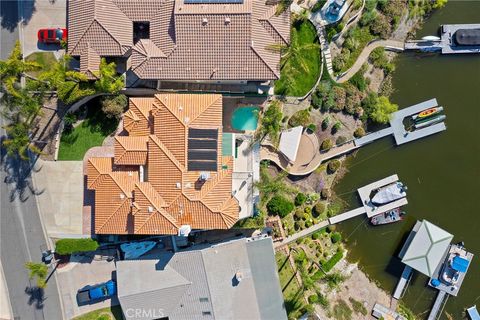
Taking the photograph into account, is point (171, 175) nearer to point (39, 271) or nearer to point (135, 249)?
point (135, 249)

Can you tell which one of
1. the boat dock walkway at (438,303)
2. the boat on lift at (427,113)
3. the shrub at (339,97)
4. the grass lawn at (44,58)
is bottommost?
the boat dock walkway at (438,303)

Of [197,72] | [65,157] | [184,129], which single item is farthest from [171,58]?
[65,157]

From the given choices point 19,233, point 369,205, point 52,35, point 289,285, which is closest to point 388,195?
point 369,205

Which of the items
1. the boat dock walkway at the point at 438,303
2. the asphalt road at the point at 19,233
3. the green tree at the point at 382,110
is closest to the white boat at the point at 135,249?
the asphalt road at the point at 19,233

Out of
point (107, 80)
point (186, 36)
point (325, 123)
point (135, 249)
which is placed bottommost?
point (135, 249)

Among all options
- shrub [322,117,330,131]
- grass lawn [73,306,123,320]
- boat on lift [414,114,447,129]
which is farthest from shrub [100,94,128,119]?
boat on lift [414,114,447,129]

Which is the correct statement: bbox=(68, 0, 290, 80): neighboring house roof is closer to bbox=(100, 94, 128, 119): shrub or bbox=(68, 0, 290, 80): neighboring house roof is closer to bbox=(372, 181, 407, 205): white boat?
bbox=(100, 94, 128, 119): shrub

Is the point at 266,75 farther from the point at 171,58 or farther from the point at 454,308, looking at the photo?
the point at 454,308

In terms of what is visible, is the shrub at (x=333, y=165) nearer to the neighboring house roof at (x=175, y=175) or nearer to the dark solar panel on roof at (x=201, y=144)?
the neighboring house roof at (x=175, y=175)

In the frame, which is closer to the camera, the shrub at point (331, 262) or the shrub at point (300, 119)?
the shrub at point (300, 119)
